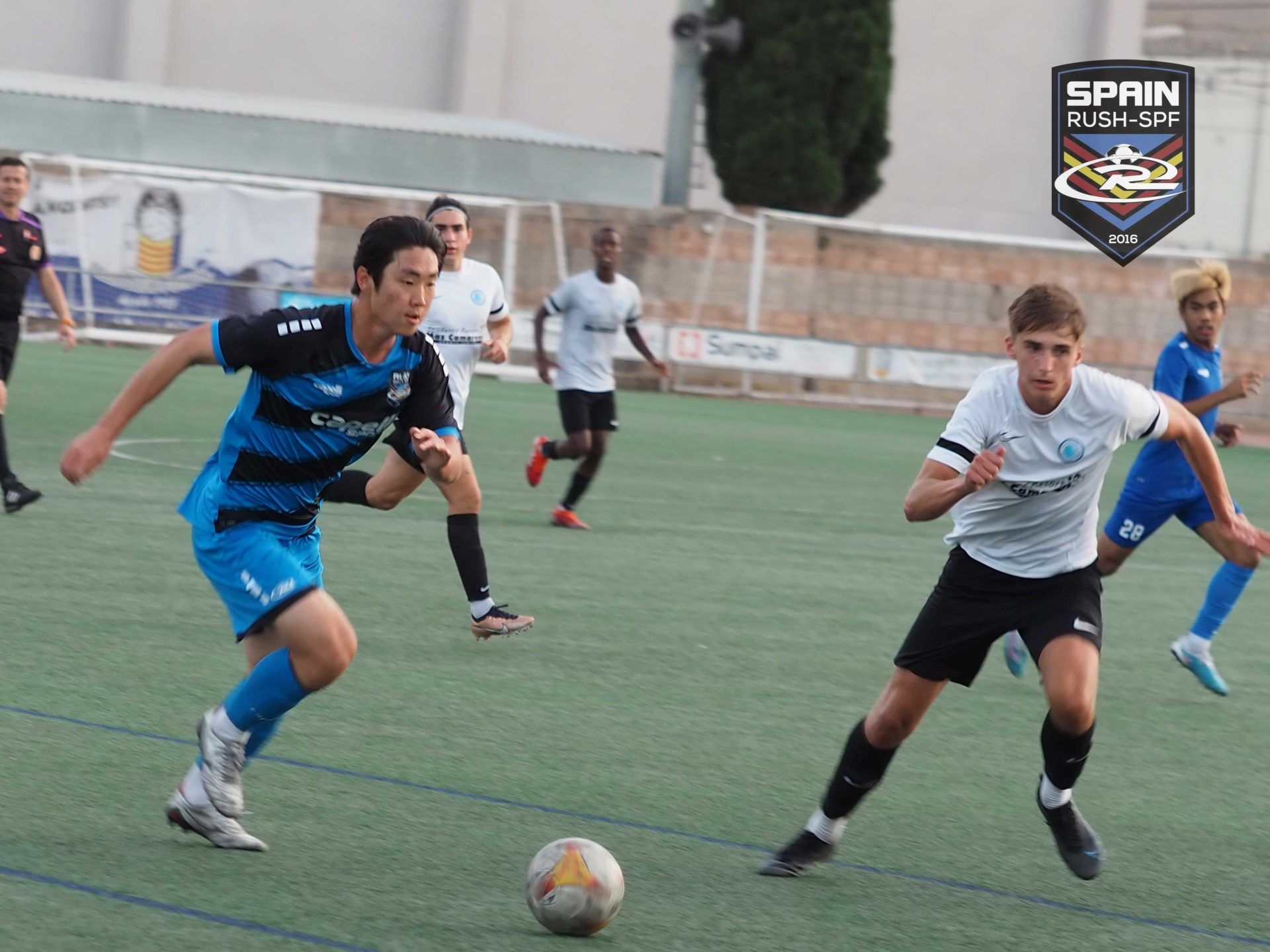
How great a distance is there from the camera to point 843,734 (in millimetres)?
6848

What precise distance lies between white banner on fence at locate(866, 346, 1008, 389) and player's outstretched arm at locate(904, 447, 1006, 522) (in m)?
22.1

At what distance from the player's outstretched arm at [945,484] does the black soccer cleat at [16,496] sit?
24.2 feet

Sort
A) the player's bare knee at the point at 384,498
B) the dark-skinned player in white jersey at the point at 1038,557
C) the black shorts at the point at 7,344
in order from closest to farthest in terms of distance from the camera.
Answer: the dark-skinned player in white jersey at the point at 1038,557 < the player's bare knee at the point at 384,498 < the black shorts at the point at 7,344

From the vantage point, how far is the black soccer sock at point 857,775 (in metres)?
5.03

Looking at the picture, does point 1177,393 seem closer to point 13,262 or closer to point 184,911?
point 184,911

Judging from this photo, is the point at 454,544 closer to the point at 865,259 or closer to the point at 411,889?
the point at 411,889

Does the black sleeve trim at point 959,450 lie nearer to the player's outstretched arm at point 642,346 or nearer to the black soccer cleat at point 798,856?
the black soccer cleat at point 798,856

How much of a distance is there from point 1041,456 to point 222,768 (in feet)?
8.02

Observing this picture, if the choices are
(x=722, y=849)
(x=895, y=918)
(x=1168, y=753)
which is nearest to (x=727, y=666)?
(x=1168, y=753)

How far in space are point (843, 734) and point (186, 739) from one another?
2.51 metres

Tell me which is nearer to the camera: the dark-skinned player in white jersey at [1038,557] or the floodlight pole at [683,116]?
the dark-skinned player in white jersey at [1038,557]

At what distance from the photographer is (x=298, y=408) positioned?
191 inches

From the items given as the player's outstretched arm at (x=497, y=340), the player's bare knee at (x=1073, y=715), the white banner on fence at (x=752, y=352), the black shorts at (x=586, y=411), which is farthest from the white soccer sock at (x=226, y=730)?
the white banner on fence at (x=752, y=352)

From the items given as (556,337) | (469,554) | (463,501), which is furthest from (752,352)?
(469,554)
